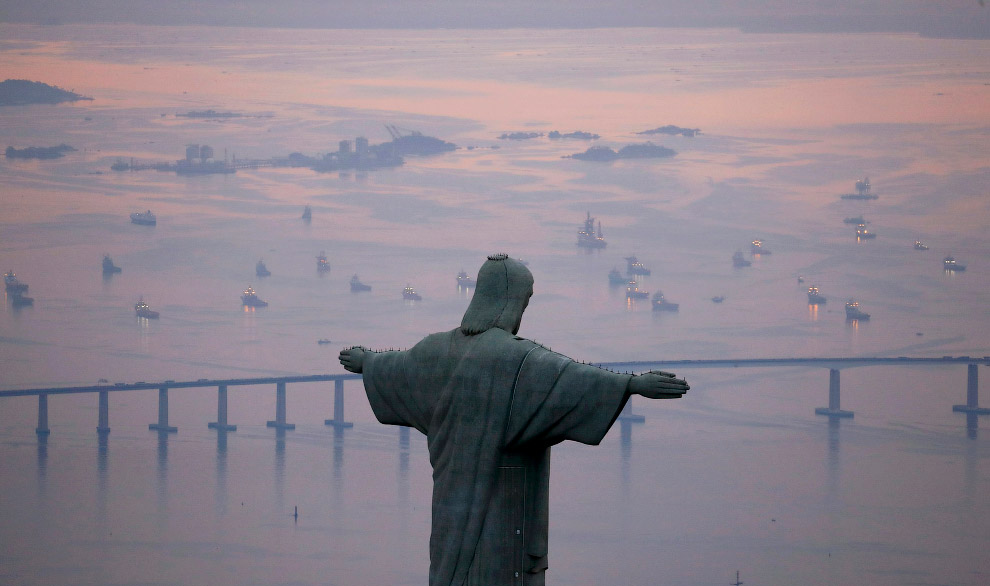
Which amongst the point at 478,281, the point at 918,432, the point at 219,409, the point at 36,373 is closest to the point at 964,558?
the point at 918,432

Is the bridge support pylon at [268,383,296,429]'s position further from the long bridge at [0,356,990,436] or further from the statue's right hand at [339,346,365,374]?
the statue's right hand at [339,346,365,374]

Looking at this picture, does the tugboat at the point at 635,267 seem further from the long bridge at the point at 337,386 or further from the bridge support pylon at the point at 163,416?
the bridge support pylon at the point at 163,416

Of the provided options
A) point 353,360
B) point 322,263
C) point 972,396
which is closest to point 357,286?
point 322,263

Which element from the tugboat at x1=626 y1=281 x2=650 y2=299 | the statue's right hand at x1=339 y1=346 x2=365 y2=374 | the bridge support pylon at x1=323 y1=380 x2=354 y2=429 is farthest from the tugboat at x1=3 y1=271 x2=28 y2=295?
the statue's right hand at x1=339 y1=346 x2=365 y2=374

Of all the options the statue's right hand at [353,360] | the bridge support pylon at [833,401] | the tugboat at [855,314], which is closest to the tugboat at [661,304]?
the tugboat at [855,314]

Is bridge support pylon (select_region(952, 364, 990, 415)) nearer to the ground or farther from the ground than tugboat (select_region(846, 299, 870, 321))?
nearer to the ground

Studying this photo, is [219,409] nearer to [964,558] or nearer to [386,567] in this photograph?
[386,567]
